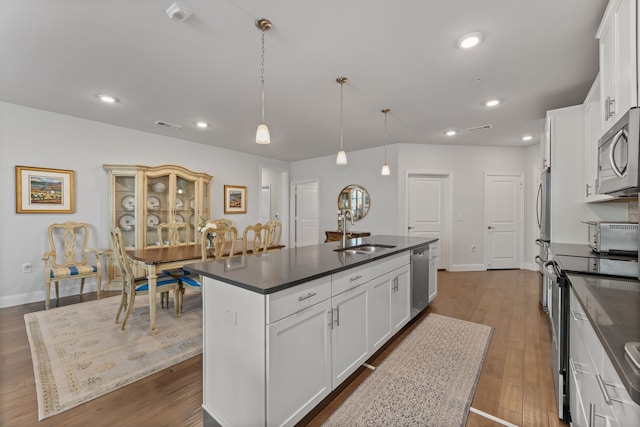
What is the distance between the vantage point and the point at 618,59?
4.91ft

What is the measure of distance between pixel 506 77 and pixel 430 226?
3329 mm

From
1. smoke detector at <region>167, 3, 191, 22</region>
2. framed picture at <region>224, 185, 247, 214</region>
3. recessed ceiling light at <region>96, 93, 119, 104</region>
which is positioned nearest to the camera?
smoke detector at <region>167, 3, 191, 22</region>

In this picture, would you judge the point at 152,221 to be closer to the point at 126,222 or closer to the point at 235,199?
the point at 126,222

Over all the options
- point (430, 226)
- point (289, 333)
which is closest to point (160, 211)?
point (289, 333)

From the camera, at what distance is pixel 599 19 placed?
6.05ft

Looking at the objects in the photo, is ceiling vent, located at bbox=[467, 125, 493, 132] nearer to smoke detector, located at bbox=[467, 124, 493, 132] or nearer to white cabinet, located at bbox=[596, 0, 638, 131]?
smoke detector, located at bbox=[467, 124, 493, 132]

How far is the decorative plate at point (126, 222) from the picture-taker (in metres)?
4.27

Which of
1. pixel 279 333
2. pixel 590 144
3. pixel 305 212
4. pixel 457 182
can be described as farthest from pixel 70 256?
pixel 457 182

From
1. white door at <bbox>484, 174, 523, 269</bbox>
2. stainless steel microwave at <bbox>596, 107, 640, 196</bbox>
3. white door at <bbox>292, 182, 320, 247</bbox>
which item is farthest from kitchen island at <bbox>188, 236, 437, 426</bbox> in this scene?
white door at <bbox>292, 182, 320, 247</bbox>

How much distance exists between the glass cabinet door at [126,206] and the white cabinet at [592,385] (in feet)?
16.8

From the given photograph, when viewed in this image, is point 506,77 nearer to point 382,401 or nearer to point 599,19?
point 599,19

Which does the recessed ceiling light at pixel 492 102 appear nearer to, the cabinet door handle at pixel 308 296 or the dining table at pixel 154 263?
the cabinet door handle at pixel 308 296

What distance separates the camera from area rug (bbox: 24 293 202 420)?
1893 millimetres

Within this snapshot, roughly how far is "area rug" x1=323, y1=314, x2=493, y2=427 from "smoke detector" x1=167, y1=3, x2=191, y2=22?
8.83 feet
